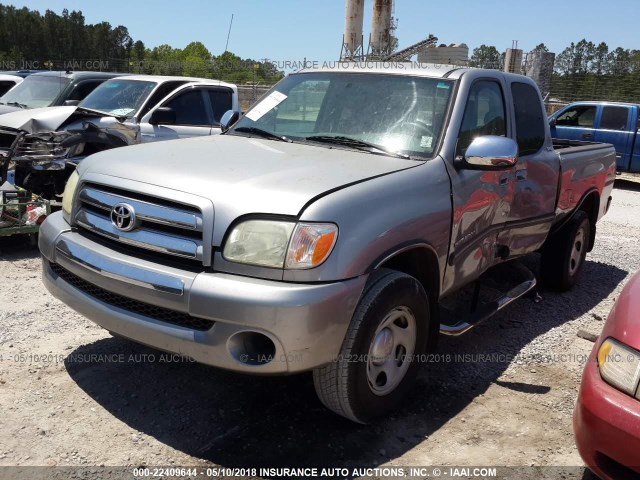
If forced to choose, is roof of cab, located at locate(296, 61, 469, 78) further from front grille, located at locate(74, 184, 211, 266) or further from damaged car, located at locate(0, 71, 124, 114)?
damaged car, located at locate(0, 71, 124, 114)

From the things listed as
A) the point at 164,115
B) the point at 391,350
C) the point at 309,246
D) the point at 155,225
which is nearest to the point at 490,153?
the point at 391,350

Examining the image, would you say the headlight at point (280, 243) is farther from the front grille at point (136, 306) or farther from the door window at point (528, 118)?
the door window at point (528, 118)

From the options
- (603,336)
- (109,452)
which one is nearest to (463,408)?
(603,336)

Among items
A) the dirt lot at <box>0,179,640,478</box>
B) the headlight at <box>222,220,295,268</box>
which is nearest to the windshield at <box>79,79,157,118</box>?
the dirt lot at <box>0,179,640,478</box>

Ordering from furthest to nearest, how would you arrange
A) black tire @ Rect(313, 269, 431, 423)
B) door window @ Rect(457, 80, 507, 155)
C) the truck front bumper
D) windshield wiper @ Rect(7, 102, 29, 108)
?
windshield wiper @ Rect(7, 102, 29, 108)
door window @ Rect(457, 80, 507, 155)
black tire @ Rect(313, 269, 431, 423)
the truck front bumper

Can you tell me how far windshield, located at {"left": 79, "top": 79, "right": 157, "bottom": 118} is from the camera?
848 cm

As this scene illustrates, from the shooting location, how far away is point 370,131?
3.80 metres

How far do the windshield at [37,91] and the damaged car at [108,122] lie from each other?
6.18ft

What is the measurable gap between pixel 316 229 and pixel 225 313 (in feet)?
1.82

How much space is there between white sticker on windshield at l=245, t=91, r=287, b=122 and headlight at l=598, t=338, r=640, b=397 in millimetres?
2796

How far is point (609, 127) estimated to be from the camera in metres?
13.6

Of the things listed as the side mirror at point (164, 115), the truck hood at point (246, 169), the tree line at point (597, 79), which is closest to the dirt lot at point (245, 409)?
the truck hood at point (246, 169)

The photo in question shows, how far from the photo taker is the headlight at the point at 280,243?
271cm

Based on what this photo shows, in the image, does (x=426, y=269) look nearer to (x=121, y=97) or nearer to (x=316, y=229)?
(x=316, y=229)
